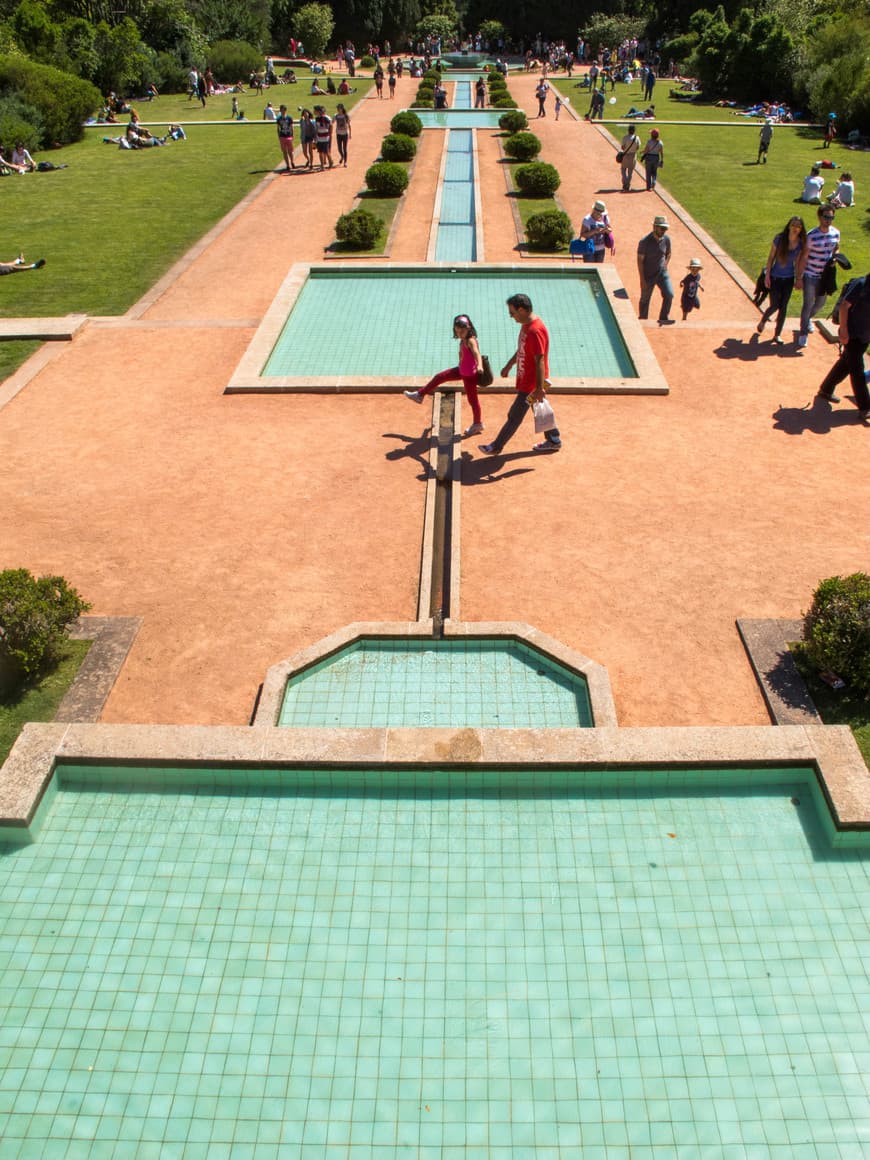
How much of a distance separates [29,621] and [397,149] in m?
21.6

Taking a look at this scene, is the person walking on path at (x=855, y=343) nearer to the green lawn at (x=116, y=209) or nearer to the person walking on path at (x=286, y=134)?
the green lawn at (x=116, y=209)

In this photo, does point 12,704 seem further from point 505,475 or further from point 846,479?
point 846,479

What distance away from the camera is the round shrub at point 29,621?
6.40 metres

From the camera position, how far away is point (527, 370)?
8.73m

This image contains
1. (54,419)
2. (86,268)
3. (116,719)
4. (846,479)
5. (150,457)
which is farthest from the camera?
(86,268)

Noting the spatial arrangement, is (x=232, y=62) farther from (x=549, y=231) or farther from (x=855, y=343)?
(x=855, y=343)

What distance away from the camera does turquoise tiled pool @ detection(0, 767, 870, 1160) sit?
4008 mm

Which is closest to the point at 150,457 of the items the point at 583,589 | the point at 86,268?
the point at 583,589

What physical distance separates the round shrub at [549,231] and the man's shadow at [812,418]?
7514 mm

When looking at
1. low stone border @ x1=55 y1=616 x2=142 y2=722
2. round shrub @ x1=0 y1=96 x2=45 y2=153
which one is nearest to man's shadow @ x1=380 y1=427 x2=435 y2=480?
low stone border @ x1=55 y1=616 x2=142 y2=722

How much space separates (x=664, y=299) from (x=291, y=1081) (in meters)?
11.3

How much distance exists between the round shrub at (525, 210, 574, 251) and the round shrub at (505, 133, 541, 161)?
932cm

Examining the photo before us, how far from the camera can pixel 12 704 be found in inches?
254

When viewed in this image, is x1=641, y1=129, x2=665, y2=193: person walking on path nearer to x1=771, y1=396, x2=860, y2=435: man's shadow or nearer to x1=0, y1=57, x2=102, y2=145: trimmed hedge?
x1=771, y1=396, x2=860, y2=435: man's shadow
